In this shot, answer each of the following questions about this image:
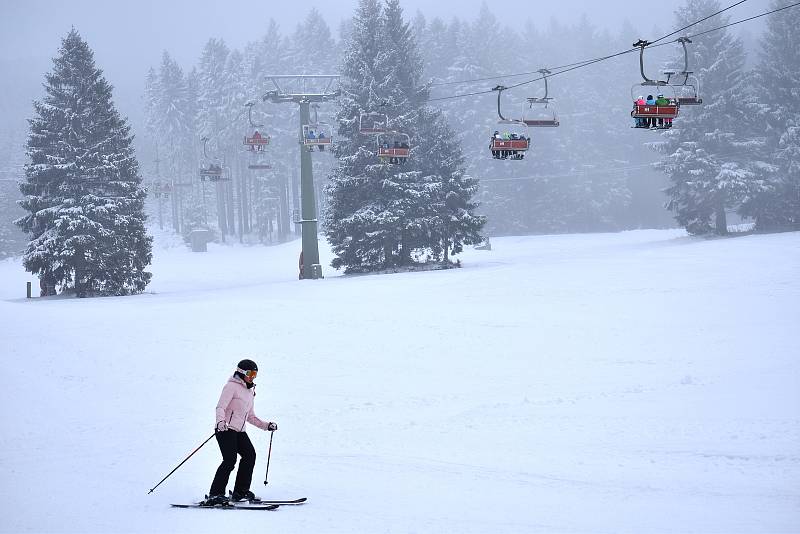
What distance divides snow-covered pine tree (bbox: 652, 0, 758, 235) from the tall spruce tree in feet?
48.3

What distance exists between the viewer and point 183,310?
2619cm

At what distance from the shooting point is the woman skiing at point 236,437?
9906mm

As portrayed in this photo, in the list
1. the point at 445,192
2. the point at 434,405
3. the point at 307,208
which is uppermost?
the point at 445,192

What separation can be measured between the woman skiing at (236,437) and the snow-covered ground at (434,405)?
41cm

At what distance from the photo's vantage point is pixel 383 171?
39.7 metres

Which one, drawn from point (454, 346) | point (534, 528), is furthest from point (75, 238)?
point (534, 528)

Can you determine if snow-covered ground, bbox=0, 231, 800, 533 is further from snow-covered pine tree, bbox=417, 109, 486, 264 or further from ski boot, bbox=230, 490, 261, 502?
snow-covered pine tree, bbox=417, 109, 486, 264

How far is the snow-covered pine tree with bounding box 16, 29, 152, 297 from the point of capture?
114ft

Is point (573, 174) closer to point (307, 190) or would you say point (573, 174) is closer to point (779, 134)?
point (779, 134)

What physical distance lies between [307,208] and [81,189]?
31.6 feet

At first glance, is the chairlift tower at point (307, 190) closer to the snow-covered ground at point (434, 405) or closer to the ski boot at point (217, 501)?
the snow-covered ground at point (434, 405)

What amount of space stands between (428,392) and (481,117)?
58644mm

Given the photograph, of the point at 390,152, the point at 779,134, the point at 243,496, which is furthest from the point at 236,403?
the point at 779,134

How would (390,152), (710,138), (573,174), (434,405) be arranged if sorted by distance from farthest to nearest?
(573,174), (710,138), (390,152), (434,405)
